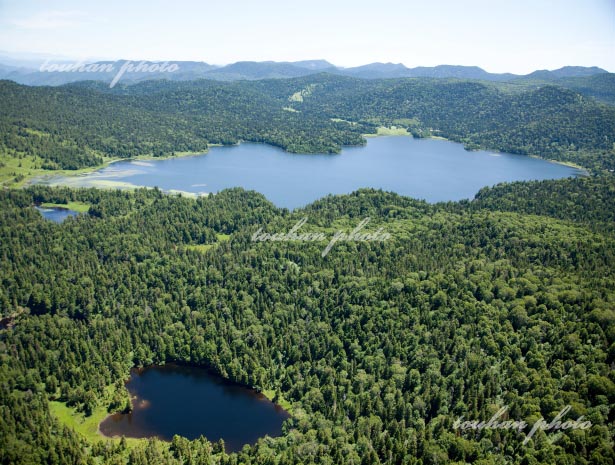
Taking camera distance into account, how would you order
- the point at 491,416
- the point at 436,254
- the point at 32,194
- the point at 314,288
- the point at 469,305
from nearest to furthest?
1. the point at 491,416
2. the point at 469,305
3. the point at 314,288
4. the point at 436,254
5. the point at 32,194

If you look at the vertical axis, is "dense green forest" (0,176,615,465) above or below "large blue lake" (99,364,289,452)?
above

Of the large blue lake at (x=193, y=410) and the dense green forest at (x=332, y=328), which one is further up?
the dense green forest at (x=332, y=328)

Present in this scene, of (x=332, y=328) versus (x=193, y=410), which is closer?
(x=193, y=410)

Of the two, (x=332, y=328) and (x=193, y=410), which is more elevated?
(x=332, y=328)

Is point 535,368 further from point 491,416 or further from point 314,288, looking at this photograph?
point 314,288

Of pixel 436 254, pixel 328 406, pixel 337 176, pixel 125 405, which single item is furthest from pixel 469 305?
pixel 337 176

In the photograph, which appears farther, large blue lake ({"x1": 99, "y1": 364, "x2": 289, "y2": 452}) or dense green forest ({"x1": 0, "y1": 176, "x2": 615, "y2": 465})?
large blue lake ({"x1": 99, "y1": 364, "x2": 289, "y2": 452})

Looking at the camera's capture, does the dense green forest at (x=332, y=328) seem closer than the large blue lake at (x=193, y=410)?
Yes

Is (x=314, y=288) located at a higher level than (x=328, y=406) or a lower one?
higher
